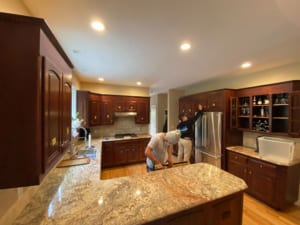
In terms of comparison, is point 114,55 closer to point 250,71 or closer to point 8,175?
point 8,175

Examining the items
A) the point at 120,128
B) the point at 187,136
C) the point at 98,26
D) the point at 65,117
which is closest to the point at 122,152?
the point at 120,128

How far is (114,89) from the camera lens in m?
5.29

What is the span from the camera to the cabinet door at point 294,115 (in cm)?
263

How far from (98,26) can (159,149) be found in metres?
2.23

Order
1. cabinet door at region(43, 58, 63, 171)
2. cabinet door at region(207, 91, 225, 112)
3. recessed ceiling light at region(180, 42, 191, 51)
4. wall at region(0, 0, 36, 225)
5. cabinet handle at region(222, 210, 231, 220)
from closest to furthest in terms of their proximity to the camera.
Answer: cabinet door at region(43, 58, 63, 171) → wall at region(0, 0, 36, 225) → cabinet handle at region(222, 210, 231, 220) → recessed ceiling light at region(180, 42, 191, 51) → cabinet door at region(207, 91, 225, 112)

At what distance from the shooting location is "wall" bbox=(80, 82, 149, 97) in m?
4.96

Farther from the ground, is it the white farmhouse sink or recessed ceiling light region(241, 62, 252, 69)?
recessed ceiling light region(241, 62, 252, 69)

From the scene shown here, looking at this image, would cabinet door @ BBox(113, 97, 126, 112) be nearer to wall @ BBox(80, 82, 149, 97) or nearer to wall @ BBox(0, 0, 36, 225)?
wall @ BBox(80, 82, 149, 97)

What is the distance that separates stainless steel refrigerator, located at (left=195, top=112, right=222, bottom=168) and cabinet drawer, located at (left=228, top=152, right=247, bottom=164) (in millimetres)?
270

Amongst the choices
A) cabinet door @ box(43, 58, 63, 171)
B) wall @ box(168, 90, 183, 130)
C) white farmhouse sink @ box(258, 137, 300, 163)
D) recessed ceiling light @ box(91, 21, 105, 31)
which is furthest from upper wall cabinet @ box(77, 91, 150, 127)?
white farmhouse sink @ box(258, 137, 300, 163)

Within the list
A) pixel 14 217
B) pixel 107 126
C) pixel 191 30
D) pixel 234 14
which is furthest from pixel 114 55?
pixel 107 126

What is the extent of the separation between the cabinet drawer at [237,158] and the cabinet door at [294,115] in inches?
38.5

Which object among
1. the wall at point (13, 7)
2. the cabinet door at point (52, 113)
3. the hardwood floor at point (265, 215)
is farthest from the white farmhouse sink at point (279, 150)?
the wall at point (13, 7)

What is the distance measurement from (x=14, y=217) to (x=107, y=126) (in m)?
4.06
